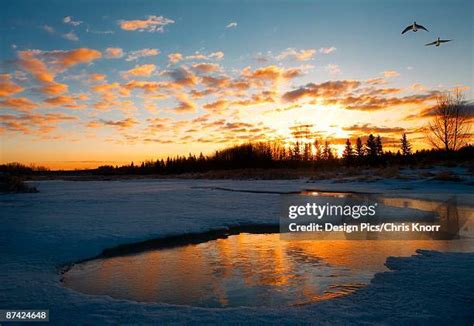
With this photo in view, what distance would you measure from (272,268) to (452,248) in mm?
3344

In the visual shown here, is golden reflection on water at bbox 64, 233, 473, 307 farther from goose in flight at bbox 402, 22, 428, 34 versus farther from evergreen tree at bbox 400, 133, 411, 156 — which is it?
evergreen tree at bbox 400, 133, 411, 156

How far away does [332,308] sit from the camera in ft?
10.8

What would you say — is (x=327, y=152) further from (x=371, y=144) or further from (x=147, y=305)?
(x=147, y=305)

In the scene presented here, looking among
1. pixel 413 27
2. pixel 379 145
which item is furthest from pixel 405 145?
pixel 413 27

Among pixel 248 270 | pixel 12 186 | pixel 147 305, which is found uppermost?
pixel 12 186

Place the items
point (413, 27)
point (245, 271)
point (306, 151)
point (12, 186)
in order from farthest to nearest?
point (306, 151), point (12, 186), point (413, 27), point (245, 271)

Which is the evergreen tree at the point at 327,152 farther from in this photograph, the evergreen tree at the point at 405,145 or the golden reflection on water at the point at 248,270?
the golden reflection on water at the point at 248,270

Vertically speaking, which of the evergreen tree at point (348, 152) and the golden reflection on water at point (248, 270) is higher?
the evergreen tree at point (348, 152)

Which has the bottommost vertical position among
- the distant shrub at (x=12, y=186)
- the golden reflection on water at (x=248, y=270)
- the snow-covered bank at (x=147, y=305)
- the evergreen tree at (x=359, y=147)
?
the golden reflection on water at (x=248, y=270)

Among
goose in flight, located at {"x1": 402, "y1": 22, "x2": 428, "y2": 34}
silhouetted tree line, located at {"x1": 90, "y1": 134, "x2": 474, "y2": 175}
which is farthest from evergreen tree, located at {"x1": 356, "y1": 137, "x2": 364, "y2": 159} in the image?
goose in flight, located at {"x1": 402, "y1": 22, "x2": 428, "y2": 34}

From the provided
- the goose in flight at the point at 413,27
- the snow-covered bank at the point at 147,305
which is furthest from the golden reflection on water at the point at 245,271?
the goose in flight at the point at 413,27

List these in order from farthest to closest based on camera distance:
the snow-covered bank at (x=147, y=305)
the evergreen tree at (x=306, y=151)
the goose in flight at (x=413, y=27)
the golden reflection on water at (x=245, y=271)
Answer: the evergreen tree at (x=306, y=151), the goose in flight at (x=413, y=27), the golden reflection on water at (x=245, y=271), the snow-covered bank at (x=147, y=305)

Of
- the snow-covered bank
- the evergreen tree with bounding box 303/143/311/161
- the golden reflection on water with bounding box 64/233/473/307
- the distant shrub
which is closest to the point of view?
the snow-covered bank

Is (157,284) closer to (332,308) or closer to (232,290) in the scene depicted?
(232,290)
